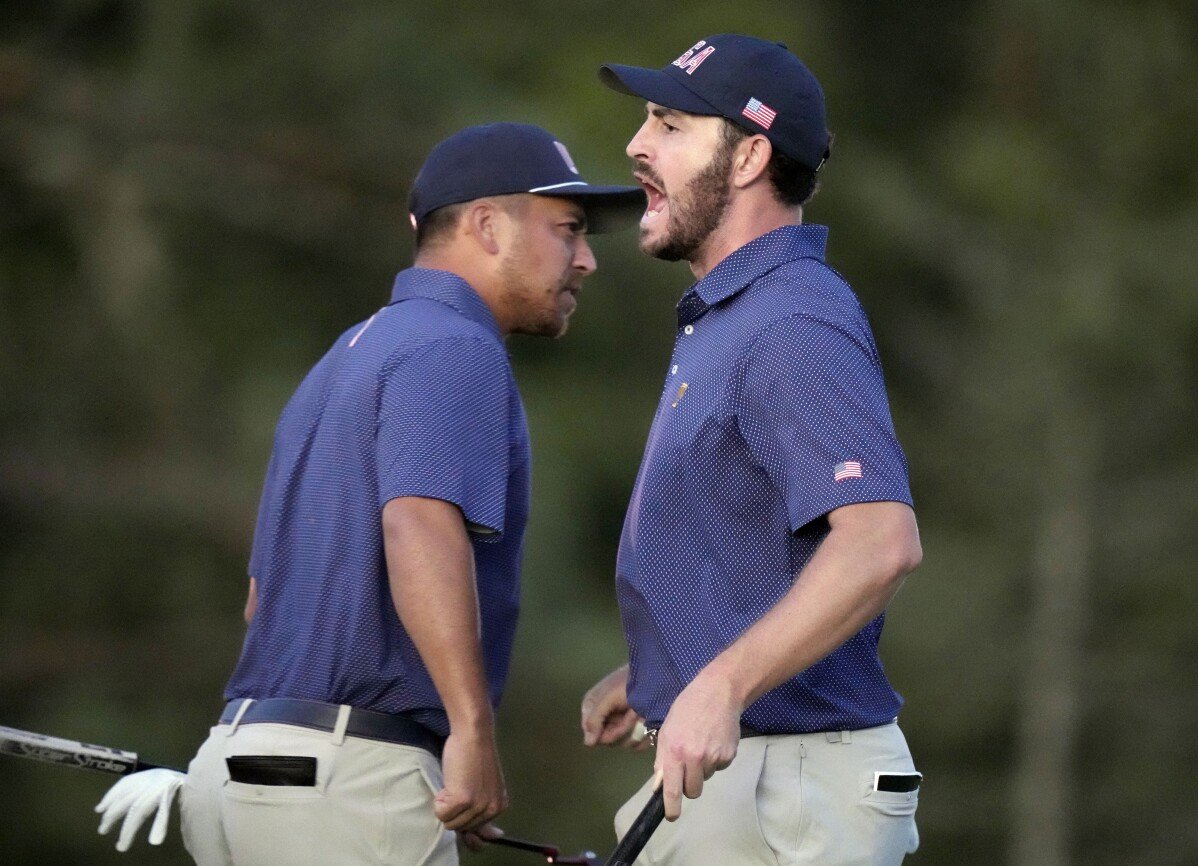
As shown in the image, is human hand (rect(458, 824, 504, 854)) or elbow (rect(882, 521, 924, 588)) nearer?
elbow (rect(882, 521, 924, 588))

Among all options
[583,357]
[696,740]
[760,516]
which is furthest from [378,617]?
[583,357]

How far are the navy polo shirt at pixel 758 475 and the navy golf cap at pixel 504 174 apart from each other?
3.19ft

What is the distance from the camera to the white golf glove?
3.95m

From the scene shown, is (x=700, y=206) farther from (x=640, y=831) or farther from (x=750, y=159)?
(x=640, y=831)

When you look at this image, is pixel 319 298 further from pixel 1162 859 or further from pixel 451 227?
pixel 451 227

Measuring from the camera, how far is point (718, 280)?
3.58 m

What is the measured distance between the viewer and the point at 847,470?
3158 mm

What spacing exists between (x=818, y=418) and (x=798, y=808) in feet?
2.13

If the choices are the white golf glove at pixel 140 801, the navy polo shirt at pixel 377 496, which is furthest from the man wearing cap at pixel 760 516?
the white golf glove at pixel 140 801

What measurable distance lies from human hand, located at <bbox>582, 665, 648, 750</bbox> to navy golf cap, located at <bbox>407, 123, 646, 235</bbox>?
1.07 metres

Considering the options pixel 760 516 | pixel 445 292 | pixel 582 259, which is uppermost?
pixel 582 259

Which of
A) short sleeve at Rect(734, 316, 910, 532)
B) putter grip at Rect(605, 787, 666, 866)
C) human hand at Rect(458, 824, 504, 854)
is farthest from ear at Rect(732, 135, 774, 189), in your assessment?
human hand at Rect(458, 824, 504, 854)

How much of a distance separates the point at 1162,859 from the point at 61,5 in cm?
985

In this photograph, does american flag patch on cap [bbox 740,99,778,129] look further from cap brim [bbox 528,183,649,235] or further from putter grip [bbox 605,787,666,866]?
putter grip [bbox 605,787,666,866]
